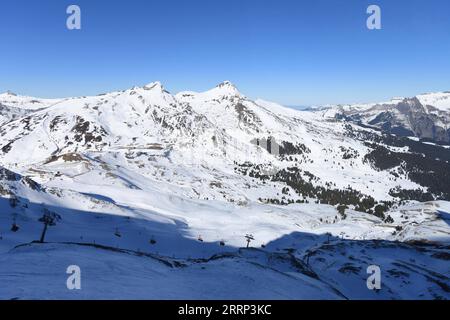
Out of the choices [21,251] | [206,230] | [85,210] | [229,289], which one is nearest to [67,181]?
[85,210]

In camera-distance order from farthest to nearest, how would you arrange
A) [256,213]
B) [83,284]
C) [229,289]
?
[256,213]
[229,289]
[83,284]

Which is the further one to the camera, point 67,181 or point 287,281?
point 67,181

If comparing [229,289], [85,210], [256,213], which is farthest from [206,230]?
[229,289]

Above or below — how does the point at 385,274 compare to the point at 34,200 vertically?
below

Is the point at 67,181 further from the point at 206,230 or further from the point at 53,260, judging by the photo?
the point at 53,260

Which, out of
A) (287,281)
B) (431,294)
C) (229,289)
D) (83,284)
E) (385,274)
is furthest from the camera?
(385,274)

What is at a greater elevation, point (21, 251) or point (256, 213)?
point (21, 251)
